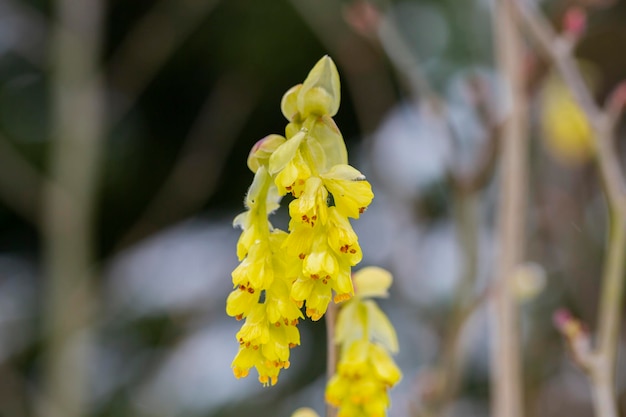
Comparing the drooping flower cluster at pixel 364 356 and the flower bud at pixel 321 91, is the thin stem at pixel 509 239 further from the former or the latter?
the flower bud at pixel 321 91

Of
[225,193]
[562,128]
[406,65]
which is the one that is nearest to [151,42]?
[225,193]

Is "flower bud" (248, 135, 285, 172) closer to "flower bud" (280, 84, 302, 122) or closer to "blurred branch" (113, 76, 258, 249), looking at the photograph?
"flower bud" (280, 84, 302, 122)

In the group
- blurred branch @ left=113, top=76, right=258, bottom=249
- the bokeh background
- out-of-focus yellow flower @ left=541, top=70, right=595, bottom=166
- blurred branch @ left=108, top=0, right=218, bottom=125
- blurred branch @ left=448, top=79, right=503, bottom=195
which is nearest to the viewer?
blurred branch @ left=448, top=79, right=503, bottom=195

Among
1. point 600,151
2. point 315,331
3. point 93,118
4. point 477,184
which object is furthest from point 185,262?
point 600,151

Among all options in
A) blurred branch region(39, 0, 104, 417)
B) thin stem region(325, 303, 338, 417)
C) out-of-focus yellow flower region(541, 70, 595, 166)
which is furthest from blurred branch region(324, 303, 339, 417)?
blurred branch region(39, 0, 104, 417)

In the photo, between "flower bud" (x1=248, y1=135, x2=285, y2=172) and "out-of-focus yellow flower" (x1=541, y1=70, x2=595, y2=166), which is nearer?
"flower bud" (x1=248, y1=135, x2=285, y2=172)

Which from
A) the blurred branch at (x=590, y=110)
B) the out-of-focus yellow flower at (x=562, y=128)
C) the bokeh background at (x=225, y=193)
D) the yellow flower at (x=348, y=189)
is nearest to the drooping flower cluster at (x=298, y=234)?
the yellow flower at (x=348, y=189)

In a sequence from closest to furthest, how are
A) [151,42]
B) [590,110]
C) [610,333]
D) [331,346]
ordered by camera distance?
[331,346] < [610,333] < [590,110] < [151,42]

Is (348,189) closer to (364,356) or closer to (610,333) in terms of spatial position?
(364,356)
